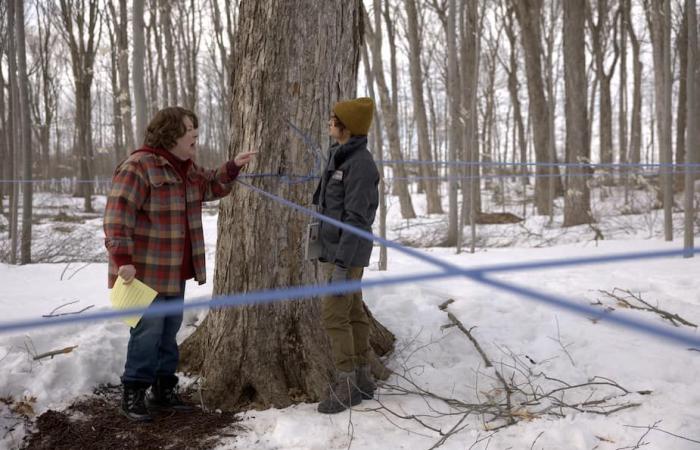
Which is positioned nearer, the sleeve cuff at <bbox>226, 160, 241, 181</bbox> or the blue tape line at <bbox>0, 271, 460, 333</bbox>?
the blue tape line at <bbox>0, 271, 460, 333</bbox>

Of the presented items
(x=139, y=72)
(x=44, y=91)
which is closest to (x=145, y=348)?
(x=139, y=72)

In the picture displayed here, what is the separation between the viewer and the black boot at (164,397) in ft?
9.46

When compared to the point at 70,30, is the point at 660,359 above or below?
below

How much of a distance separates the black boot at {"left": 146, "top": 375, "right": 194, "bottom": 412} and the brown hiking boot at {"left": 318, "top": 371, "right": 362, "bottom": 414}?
76 centimetres

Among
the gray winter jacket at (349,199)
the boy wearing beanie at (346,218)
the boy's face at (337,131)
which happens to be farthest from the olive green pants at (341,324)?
the boy's face at (337,131)

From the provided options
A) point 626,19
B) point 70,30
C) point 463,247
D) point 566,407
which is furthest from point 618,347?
point 626,19

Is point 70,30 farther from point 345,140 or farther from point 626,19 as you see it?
point 626,19

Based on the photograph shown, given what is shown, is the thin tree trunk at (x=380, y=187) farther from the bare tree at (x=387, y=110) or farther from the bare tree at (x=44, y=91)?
the bare tree at (x=44, y=91)

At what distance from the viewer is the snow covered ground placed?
2455 mm

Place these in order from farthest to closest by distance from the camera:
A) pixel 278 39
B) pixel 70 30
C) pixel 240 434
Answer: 1. pixel 70 30
2. pixel 278 39
3. pixel 240 434

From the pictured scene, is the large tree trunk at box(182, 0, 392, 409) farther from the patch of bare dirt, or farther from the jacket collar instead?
the jacket collar

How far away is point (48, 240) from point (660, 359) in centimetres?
1005

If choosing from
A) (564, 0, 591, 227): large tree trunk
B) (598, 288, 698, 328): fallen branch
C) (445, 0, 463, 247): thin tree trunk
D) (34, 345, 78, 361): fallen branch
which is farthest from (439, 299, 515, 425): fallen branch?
(564, 0, 591, 227): large tree trunk

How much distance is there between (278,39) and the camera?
302 centimetres
